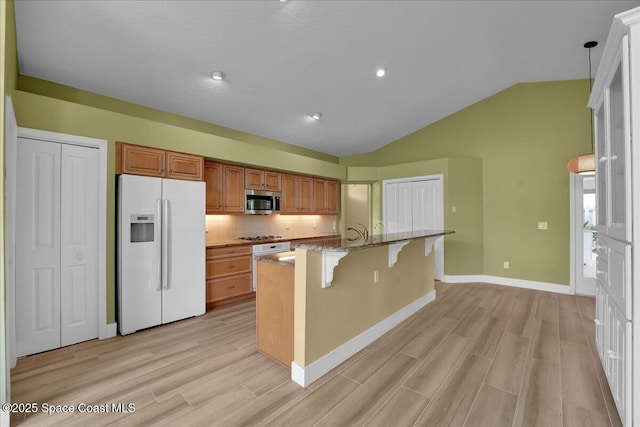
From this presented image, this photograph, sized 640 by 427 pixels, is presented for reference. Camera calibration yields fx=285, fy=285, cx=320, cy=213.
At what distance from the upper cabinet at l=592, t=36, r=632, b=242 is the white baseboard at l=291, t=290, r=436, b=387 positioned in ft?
6.60

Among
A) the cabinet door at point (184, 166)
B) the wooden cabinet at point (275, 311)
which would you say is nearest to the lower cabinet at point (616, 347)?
the wooden cabinet at point (275, 311)

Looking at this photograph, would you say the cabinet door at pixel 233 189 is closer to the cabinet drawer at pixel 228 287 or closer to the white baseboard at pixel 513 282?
the cabinet drawer at pixel 228 287

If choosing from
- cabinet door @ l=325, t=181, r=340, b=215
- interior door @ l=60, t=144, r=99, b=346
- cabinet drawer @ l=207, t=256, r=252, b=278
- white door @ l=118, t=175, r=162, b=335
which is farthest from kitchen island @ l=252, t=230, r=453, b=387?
cabinet door @ l=325, t=181, r=340, b=215

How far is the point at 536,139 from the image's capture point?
5059mm

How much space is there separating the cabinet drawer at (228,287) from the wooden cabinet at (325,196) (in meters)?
2.19

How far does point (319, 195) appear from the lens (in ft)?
19.7

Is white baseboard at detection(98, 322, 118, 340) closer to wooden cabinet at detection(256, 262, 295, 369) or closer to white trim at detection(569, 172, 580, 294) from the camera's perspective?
wooden cabinet at detection(256, 262, 295, 369)

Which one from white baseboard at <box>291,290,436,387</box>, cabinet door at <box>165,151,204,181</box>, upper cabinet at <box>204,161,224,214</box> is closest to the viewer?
white baseboard at <box>291,290,436,387</box>

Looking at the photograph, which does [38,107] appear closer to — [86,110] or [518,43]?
[86,110]

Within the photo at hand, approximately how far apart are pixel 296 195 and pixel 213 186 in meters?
1.72

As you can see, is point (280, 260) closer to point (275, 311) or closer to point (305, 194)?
point (275, 311)

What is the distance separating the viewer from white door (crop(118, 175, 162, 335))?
3051 mm

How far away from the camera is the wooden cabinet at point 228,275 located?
394 centimetres

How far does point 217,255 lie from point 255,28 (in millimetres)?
2821
